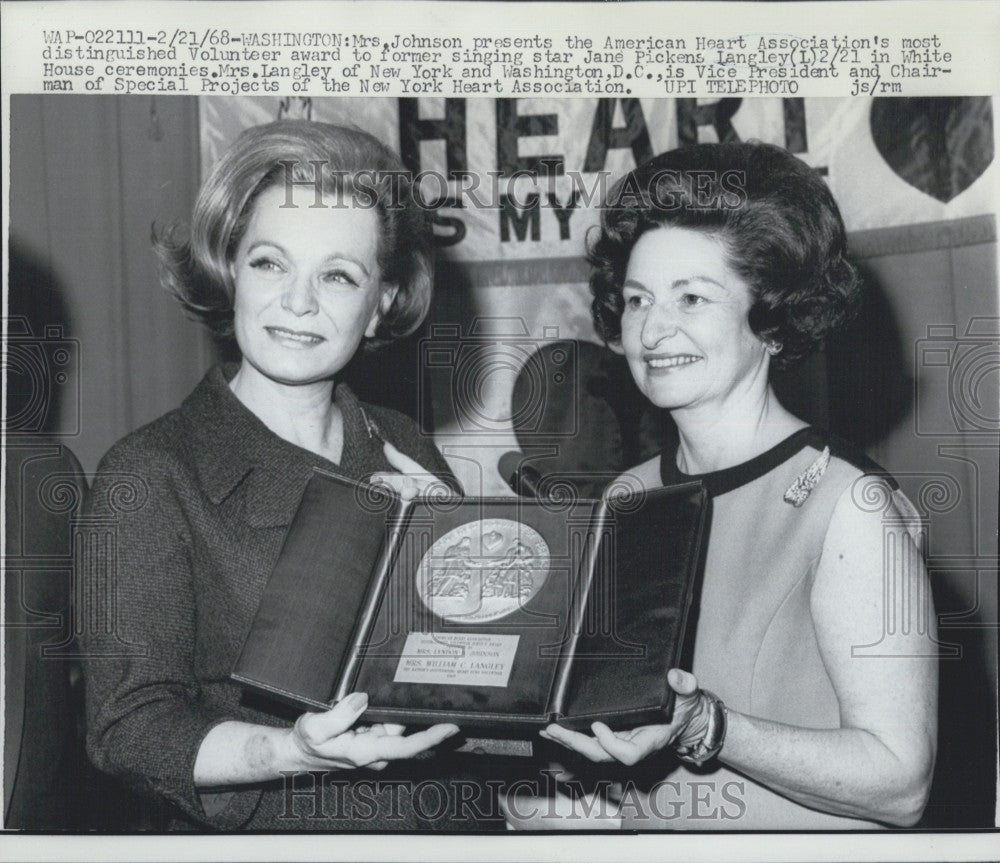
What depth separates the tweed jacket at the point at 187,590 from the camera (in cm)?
160

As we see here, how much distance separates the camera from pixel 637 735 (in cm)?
153

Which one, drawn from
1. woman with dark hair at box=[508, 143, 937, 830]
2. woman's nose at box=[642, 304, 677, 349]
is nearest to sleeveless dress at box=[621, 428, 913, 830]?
woman with dark hair at box=[508, 143, 937, 830]

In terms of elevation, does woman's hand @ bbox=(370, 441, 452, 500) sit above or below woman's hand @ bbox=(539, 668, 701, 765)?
above

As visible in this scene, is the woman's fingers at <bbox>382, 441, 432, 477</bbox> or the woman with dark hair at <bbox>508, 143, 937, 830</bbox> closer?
the woman with dark hair at <bbox>508, 143, 937, 830</bbox>

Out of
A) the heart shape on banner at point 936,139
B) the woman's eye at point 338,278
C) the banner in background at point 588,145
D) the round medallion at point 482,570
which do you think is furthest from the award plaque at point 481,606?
the heart shape on banner at point 936,139

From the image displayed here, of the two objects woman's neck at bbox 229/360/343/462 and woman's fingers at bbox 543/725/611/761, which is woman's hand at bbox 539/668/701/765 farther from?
woman's neck at bbox 229/360/343/462

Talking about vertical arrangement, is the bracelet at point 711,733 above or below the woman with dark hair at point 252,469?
below

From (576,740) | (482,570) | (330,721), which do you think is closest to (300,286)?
(482,570)

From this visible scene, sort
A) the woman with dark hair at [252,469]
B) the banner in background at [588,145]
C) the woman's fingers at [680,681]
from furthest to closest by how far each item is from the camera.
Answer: the banner in background at [588,145]
the woman with dark hair at [252,469]
the woman's fingers at [680,681]

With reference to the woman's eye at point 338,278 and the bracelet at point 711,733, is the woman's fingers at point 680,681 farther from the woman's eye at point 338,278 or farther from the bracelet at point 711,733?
the woman's eye at point 338,278

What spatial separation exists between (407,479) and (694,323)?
0.53m

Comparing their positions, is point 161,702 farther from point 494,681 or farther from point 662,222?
point 662,222

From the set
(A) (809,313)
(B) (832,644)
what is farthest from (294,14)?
(B) (832,644)

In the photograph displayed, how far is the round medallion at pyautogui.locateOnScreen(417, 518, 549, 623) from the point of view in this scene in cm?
164
